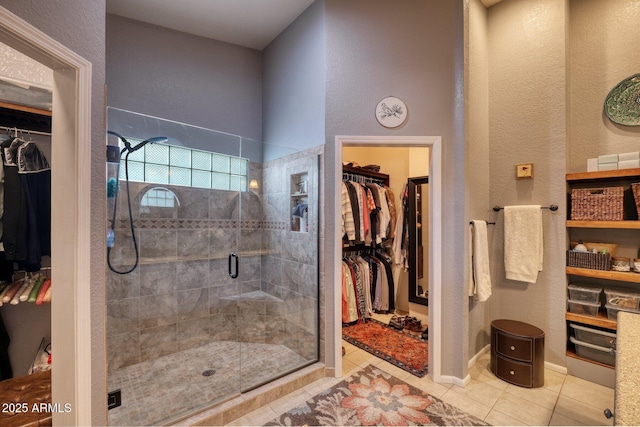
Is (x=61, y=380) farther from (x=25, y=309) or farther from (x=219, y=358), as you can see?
(x=219, y=358)

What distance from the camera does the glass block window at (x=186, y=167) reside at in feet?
7.53

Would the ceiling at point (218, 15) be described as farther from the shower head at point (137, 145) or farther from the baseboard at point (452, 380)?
the baseboard at point (452, 380)

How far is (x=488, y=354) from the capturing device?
8.95 ft

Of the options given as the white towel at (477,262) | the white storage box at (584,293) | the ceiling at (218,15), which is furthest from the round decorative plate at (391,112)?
the white storage box at (584,293)

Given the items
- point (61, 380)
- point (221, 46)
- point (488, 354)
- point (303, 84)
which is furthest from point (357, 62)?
point (488, 354)

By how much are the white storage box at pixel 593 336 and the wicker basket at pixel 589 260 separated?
0.53m

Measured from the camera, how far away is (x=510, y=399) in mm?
2027

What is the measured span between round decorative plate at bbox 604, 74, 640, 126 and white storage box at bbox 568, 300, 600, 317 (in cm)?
156

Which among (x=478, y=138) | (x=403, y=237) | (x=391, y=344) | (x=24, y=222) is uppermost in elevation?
(x=478, y=138)

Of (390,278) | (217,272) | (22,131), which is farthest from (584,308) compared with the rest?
(22,131)

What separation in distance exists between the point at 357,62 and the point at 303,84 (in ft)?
1.84

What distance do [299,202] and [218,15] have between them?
2.00 m

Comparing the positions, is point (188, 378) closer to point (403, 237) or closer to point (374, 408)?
point (374, 408)

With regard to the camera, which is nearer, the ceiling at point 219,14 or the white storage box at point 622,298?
the white storage box at point 622,298
